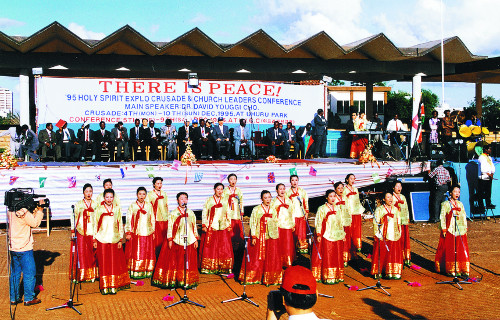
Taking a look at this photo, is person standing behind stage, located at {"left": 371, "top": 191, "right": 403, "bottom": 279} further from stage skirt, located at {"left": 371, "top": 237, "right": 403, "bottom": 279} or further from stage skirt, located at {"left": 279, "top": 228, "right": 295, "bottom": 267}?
stage skirt, located at {"left": 279, "top": 228, "right": 295, "bottom": 267}

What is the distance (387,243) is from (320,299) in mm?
2065

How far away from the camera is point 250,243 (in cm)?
1004

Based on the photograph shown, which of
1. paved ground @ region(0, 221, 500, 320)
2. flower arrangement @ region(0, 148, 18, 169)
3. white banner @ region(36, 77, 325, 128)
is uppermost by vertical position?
white banner @ region(36, 77, 325, 128)

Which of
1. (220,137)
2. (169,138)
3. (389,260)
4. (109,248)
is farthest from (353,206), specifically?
(169,138)

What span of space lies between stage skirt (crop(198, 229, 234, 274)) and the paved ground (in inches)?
10.1

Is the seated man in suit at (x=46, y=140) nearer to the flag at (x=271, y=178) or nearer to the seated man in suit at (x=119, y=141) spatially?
the seated man in suit at (x=119, y=141)

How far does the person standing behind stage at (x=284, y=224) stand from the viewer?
1055cm

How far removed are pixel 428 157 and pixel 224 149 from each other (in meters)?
6.29

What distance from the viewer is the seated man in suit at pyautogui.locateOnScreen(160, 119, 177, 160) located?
55.5 ft

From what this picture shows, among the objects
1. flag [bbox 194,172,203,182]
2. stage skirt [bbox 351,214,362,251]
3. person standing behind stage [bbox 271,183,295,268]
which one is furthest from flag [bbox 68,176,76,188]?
stage skirt [bbox 351,214,362,251]

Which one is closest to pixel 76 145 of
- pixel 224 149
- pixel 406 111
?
pixel 224 149

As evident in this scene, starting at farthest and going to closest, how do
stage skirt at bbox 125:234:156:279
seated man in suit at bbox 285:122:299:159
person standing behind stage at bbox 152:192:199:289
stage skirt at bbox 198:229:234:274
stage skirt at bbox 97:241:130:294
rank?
seated man in suit at bbox 285:122:299:159 → stage skirt at bbox 198:229:234:274 → stage skirt at bbox 125:234:156:279 → person standing behind stage at bbox 152:192:199:289 → stage skirt at bbox 97:241:130:294

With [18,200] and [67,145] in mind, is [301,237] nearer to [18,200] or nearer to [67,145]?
[18,200]

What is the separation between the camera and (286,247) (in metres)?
11.0
